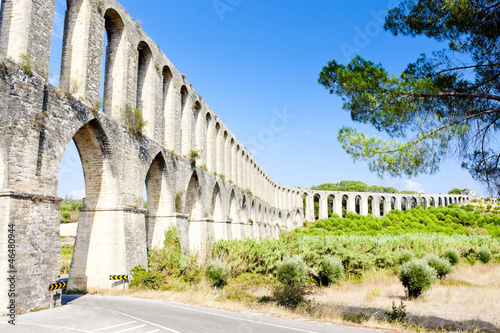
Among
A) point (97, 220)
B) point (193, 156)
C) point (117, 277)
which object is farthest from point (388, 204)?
point (97, 220)

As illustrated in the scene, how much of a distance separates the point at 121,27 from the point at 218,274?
9.67 meters

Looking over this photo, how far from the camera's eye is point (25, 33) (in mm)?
8516

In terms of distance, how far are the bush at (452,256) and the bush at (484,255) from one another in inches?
94.2

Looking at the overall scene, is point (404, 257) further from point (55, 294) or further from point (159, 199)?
point (55, 294)

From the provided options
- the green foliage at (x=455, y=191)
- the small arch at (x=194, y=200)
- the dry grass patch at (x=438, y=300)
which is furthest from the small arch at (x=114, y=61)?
the green foliage at (x=455, y=191)

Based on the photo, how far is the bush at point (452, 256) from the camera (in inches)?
725

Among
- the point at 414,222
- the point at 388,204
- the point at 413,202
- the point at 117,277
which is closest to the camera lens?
the point at 117,277

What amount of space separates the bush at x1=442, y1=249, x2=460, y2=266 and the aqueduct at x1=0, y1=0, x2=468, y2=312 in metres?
12.5

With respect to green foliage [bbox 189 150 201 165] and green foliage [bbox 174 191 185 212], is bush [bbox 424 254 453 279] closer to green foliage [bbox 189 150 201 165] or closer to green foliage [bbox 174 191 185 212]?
green foliage [bbox 174 191 185 212]

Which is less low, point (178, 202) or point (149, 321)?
point (178, 202)

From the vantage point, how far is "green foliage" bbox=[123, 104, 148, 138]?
12602 millimetres

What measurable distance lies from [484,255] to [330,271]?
11.3m

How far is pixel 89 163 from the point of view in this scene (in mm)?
11523

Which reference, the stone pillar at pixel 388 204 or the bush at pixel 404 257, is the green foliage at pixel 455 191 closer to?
the stone pillar at pixel 388 204
